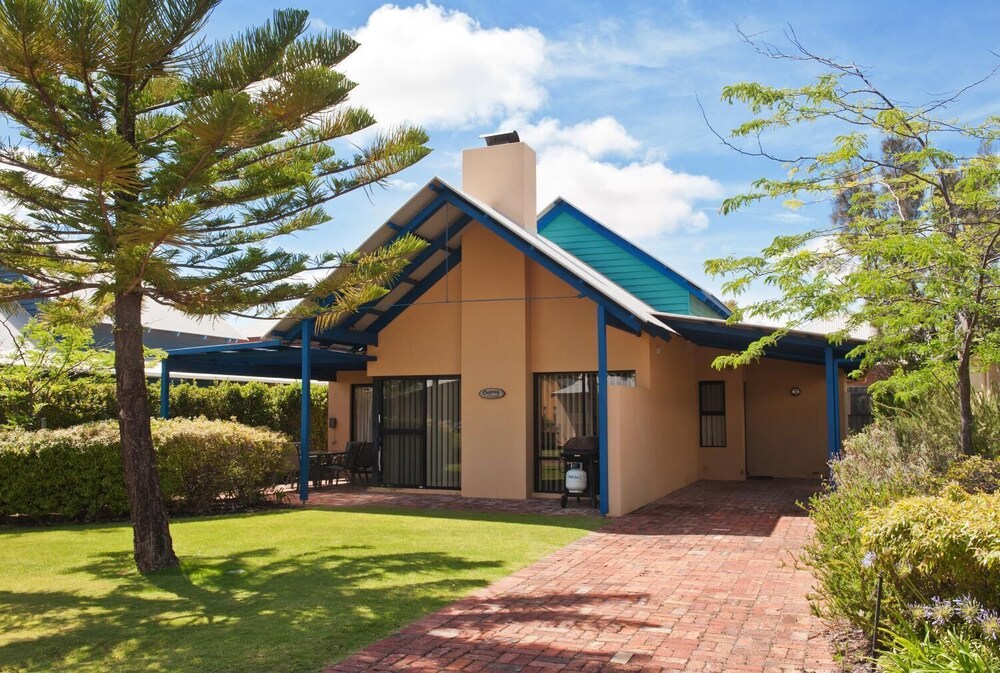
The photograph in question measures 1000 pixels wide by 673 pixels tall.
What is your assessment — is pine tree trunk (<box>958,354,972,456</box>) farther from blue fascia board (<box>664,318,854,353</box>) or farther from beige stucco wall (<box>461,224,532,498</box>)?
beige stucco wall (<box>461,224,532,498</box>)

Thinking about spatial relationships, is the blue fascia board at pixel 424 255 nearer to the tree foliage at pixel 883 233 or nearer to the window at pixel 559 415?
the window at pixel 559 415

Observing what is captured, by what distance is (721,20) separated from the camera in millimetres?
8180

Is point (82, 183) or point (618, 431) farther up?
point (82, 183)

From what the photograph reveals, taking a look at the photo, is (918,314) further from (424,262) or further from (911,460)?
(424,262)

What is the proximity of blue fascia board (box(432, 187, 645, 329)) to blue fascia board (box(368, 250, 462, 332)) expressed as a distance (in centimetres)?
198

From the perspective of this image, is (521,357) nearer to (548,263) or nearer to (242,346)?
(548,263)

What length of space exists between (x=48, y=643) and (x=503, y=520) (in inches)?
254

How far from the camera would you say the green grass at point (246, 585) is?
18.0 feet

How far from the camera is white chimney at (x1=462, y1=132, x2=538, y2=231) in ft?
50.7

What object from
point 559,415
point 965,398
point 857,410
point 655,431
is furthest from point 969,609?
point 857,410

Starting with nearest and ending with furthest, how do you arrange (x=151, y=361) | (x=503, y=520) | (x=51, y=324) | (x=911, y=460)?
(x=911, y=460) → (x=51, y=324) → (x=503, y=520) → (x=151, y=361)

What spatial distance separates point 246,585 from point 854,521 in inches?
202

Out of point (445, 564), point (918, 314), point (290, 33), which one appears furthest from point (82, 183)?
point (918, 314)

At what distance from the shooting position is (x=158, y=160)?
25.9 ft
